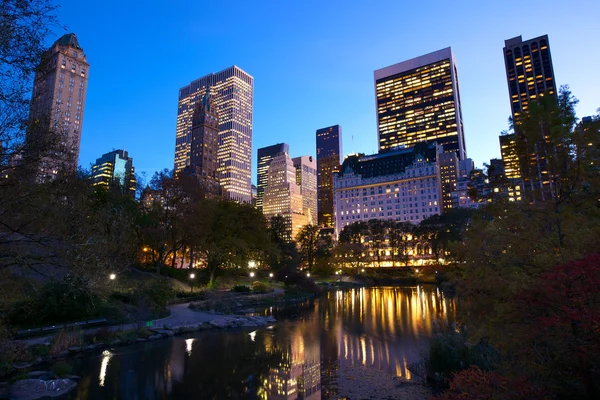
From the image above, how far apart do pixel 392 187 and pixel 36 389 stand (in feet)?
508

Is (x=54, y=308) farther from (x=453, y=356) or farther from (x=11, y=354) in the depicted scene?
(x=453, y=356)

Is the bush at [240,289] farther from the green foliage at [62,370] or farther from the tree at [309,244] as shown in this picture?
the tree at [309,244]

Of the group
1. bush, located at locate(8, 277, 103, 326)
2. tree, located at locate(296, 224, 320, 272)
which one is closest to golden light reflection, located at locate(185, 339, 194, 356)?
bush, located at locate(8, 277, 103, 326)

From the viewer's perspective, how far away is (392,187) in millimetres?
158000

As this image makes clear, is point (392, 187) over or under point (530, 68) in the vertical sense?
under

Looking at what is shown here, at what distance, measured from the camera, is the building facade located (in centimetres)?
14988

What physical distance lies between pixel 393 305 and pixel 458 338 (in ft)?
91.0

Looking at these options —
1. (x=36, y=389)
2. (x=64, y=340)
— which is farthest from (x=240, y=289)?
(x=36, y=389)

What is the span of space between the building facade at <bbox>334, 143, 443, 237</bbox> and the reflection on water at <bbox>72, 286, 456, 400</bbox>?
13008 centimetres

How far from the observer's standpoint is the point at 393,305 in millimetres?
41406

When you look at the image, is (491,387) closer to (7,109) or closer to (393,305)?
(7,109)

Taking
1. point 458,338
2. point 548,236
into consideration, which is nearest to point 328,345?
point 458,338

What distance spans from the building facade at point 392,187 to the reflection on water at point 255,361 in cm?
13008

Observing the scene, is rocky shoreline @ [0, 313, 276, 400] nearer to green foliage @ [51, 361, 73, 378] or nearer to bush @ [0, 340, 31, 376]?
green foliage @ [51, 361, 73, 378]
